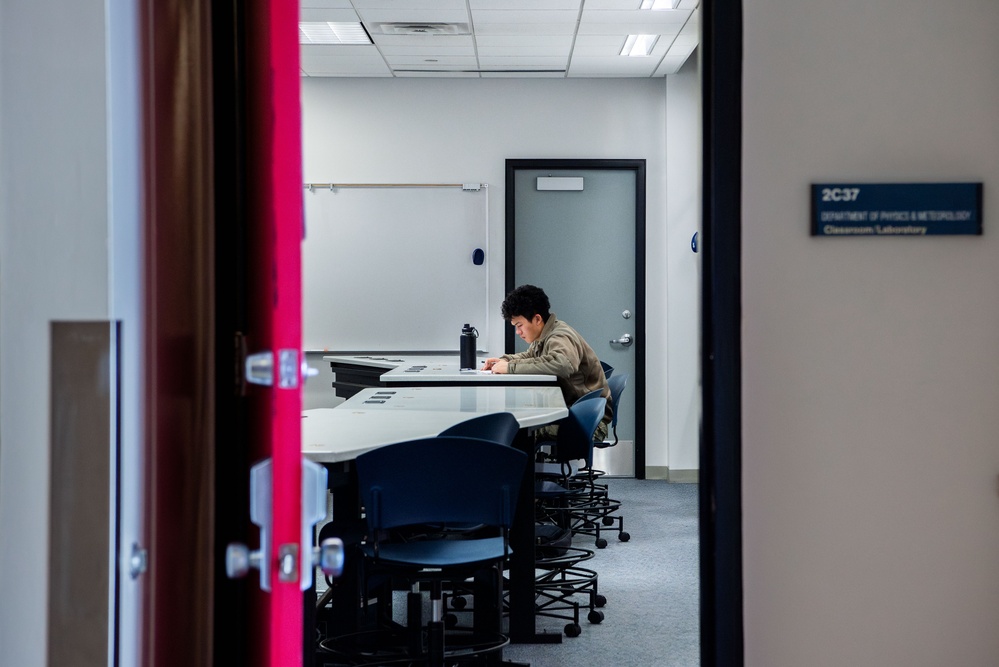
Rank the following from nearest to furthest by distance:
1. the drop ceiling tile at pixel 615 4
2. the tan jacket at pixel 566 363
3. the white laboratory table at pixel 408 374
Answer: the white laboratory table at pixel 408 374 → the tan jacket at pixel 566 363 → the drop ceiling tile at pixel 615 4

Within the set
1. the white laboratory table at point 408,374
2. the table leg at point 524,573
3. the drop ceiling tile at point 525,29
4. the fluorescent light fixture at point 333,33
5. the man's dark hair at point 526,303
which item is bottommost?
the table leg at point 524,573

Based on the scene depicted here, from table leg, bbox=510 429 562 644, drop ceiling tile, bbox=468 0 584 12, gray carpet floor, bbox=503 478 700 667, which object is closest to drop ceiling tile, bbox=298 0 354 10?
drop ceiling tile, bbox=468 0 584 12

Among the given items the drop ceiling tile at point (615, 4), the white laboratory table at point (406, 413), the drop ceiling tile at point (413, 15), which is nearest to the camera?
the white laboratory table at point (406, 413)

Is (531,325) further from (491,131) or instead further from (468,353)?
(491,131)

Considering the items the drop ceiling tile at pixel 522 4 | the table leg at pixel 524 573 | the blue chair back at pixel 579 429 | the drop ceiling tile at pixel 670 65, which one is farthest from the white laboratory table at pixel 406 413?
the drop ceiling tile at pixel 670 65

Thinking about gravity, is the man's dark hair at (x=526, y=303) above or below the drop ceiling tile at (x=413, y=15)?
below

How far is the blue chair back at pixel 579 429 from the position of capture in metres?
4.01

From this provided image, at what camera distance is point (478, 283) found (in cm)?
678

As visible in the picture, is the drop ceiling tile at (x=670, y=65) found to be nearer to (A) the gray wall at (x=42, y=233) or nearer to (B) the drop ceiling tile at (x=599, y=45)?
(B) the drop ceiling tile at (x=599, y=45)

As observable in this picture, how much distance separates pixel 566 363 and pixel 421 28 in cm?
237

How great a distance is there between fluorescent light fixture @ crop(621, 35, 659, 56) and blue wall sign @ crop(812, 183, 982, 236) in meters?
4.30

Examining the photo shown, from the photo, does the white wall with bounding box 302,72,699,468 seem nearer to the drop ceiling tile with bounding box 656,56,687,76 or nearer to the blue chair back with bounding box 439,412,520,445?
the drop ceiling tile with bounding box 656,56,687,76

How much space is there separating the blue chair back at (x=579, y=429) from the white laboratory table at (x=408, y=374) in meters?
0.59

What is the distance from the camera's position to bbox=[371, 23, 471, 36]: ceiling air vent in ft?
18.0
